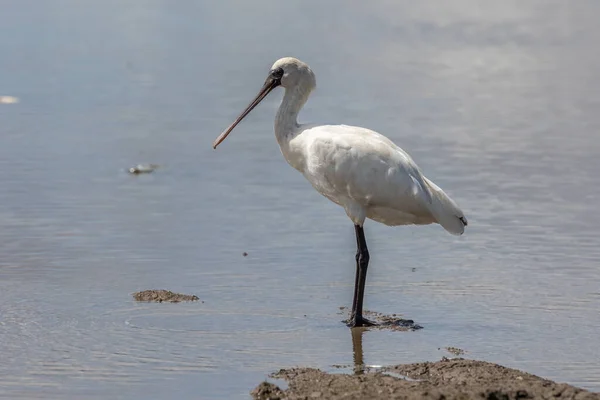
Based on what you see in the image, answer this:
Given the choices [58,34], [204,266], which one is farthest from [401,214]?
[58,34]

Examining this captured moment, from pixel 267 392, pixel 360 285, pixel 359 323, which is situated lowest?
pixel 267 392

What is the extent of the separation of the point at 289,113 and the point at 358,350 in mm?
2583

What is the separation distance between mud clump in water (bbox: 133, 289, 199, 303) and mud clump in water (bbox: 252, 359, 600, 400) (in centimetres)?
201

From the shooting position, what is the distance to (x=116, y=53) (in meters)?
23.5

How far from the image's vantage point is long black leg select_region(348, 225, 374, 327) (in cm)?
1002

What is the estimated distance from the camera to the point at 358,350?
9.38 m

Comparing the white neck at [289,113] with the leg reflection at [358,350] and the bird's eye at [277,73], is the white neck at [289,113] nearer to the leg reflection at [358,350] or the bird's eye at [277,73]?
the bird's eye at [277,73]

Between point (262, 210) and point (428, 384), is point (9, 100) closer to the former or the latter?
point (262, 210)

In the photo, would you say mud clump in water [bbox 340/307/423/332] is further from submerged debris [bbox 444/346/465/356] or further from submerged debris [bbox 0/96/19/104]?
submerged debris [bbox 0/96/19/104]

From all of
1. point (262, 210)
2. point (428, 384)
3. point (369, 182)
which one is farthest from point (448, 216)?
point (262, 210)

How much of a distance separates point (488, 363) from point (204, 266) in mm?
3587

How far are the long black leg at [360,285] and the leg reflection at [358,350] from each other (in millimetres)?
123

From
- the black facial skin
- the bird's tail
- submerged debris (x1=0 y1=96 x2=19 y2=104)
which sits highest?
submerged debris (x1=0 y1=96 x2=19 y2=104)

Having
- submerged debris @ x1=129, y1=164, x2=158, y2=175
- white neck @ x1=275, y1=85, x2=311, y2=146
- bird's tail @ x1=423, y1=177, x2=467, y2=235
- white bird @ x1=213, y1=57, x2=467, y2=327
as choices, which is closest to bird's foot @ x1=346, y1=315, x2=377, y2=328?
white bird @ x1=213, y1=57, x2=467, y2=327
